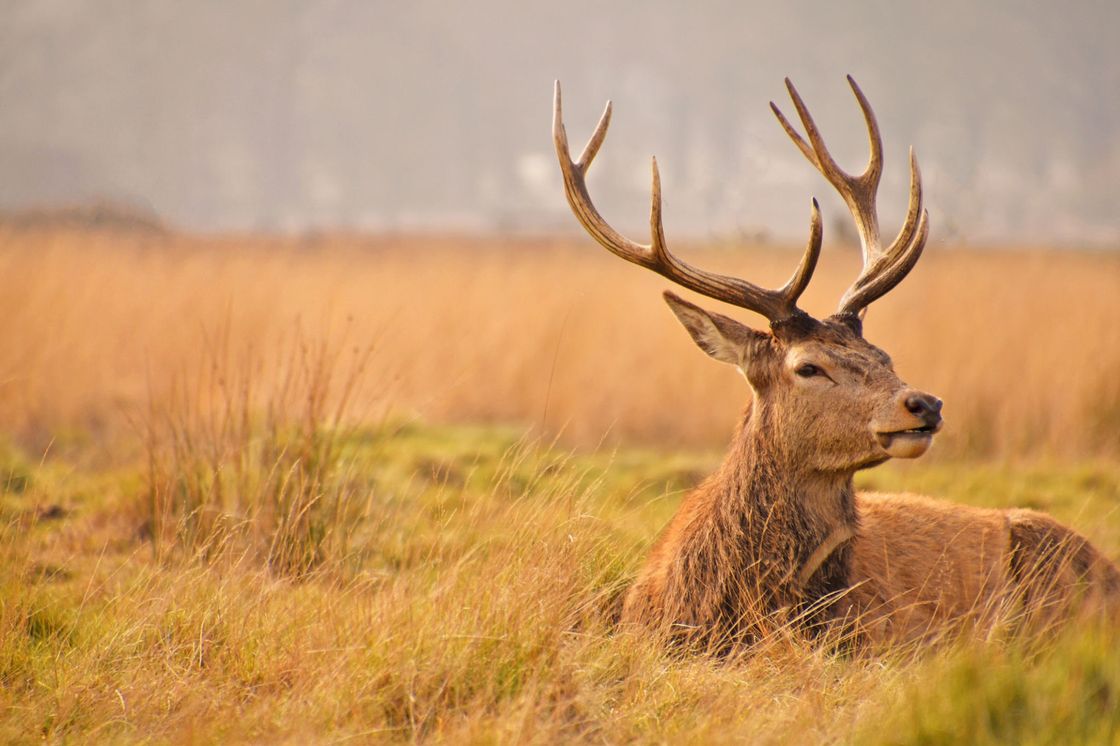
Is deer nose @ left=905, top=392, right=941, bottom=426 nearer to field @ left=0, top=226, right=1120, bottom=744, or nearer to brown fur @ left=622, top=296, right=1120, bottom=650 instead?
brown fur @ left=622, top=296, right=1120, bottom=650

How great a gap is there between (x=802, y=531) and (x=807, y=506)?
3.8 inches

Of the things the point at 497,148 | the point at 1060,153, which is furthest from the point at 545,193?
the point at 1060,153

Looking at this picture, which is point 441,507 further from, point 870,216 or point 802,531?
point 870,216

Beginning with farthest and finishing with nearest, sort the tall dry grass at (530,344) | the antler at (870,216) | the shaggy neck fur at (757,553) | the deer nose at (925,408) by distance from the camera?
the tall dry grass at (530,344), the antler at (870,216), the shaggy neck fur at (757,553), the deer nose at (925,408)

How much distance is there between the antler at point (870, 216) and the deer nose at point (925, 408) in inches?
21.1

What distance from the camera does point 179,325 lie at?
10359mm

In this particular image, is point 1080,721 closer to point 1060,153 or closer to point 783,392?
point 783,392

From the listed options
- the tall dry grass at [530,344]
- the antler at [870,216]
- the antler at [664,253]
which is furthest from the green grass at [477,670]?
the tall dry grass at [530,344]

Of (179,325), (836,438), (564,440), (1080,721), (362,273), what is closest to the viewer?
(1080,721)

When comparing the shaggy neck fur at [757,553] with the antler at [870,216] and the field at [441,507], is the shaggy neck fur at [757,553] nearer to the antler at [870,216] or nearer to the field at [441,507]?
the field at [441,507]

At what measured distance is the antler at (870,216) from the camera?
4.46 metres

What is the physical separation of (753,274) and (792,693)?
980cm

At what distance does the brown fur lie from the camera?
13.6 feet

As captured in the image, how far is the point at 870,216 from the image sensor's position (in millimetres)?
4855
